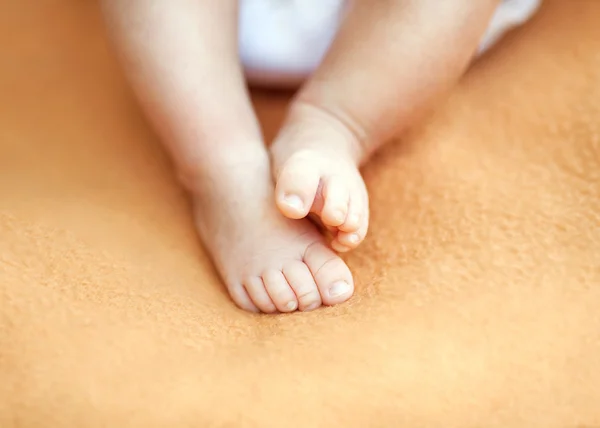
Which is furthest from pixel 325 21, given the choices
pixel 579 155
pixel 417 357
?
pixel 417 357

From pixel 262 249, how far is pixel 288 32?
0.86ft

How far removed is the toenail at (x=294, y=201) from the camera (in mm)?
562

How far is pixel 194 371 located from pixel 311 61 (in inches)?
14.9

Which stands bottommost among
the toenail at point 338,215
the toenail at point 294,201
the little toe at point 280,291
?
the little toe at point 280,291

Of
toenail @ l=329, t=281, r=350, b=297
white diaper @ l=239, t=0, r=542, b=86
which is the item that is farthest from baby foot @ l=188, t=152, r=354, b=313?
white diaper @ l=239, t=0, r=542, b=86

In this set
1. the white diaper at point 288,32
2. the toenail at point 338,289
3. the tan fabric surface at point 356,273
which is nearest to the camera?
the tan fabric surface at point 356,273

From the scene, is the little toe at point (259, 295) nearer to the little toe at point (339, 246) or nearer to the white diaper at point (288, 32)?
the little toe at point (339, 246)

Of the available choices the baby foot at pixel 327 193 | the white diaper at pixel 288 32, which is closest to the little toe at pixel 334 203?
the baby foot at pixel 327 193

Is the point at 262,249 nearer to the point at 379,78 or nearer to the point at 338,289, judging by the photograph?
the point at 338,289

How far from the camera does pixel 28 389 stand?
1.54 feet

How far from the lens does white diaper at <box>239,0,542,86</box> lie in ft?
2.45

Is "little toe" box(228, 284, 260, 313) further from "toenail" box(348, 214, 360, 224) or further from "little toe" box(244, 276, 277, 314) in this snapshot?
"toenail" box(348, 214, 360, 224)

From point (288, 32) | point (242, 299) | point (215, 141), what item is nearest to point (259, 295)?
point (242, 299)

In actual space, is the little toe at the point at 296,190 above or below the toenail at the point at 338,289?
above
